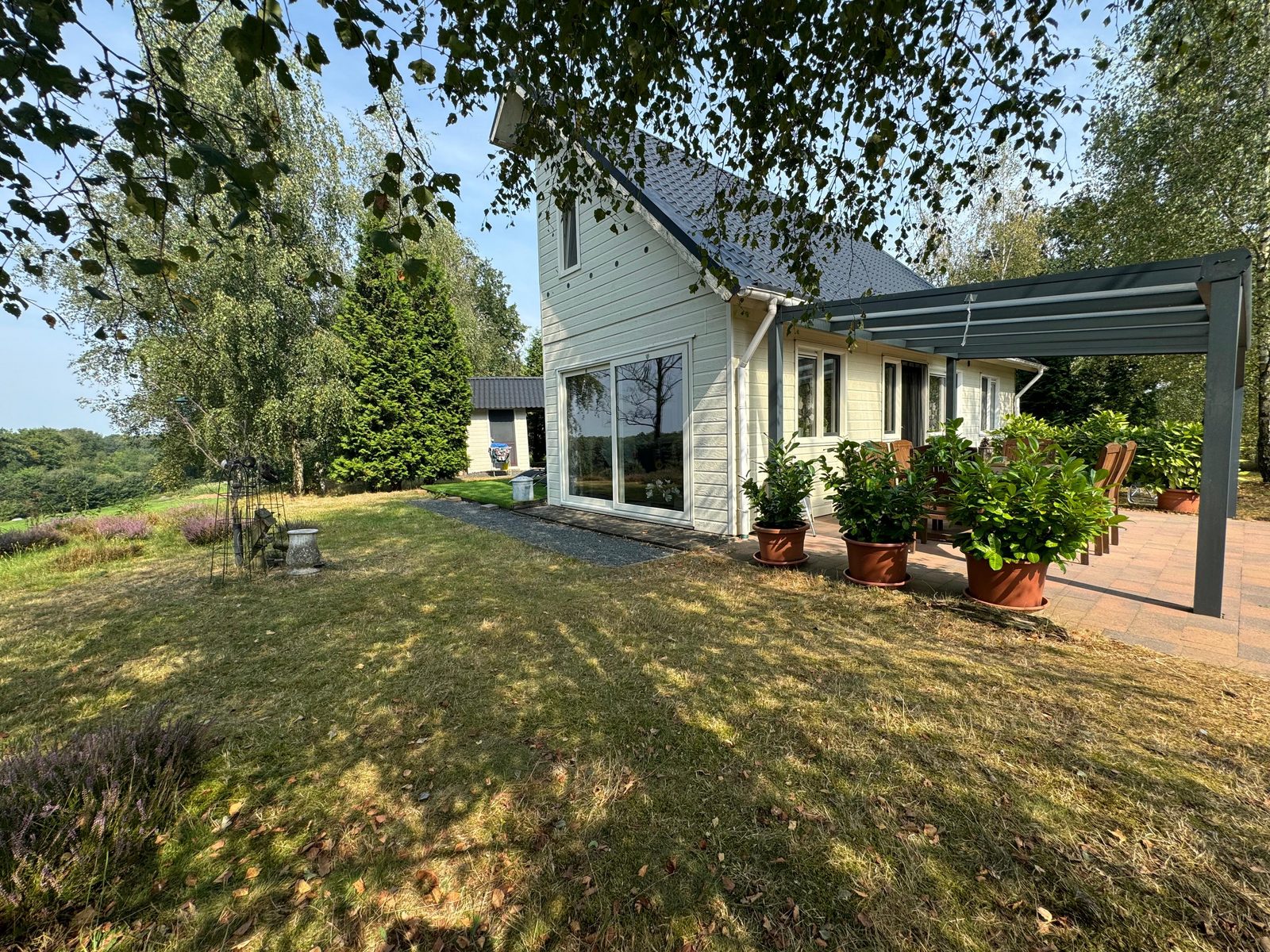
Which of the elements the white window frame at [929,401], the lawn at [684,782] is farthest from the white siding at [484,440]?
the lawn at [684,782]

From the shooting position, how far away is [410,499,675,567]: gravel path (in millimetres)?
6199

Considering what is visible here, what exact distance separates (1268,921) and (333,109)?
20.0m

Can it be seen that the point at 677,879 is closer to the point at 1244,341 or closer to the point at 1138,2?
the point at 1138,2

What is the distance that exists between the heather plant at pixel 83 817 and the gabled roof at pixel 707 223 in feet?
14.0

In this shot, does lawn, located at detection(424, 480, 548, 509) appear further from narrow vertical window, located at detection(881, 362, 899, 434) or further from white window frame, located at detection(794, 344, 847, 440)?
narrow vertical window, located at detection(881, 362, 899, 434)

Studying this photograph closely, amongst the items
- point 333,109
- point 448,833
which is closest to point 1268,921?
point 448,833

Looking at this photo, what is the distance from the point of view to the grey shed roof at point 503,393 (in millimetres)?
20172

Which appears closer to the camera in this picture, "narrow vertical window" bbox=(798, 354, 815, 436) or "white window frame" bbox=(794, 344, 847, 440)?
"white window frame" bbox=(794, 344, 847, 440)

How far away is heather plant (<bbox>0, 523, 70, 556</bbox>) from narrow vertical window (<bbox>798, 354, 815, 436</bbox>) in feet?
37.0

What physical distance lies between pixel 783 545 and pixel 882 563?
3.25 feet

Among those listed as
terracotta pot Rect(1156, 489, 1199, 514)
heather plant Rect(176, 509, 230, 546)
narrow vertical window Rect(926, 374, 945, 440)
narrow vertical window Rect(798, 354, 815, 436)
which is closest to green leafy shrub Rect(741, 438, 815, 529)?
narrow vertical window Rect(798, 354, 815, 436)

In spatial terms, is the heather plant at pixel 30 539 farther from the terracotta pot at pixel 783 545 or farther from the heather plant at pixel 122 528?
the terracotta pot at pixel 783 545

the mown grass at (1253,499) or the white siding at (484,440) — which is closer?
the mown grass at (1253,499)

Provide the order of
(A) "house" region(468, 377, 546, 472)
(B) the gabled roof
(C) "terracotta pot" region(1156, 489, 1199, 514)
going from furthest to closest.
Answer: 1. (A) "house" region(468, 377, 546, 472)
2. (C) "terracotta pot" region(1156, 489, 1199, 514)
3. (B) the gabled roof
